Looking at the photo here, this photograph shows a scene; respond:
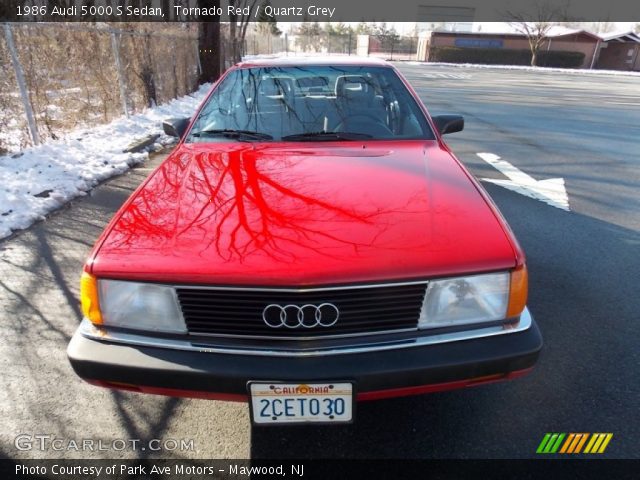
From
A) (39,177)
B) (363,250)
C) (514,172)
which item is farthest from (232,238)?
(514,172)

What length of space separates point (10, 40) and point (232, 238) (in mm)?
5904

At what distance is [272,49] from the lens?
43625 millimetres

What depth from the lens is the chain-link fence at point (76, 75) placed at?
5.72m

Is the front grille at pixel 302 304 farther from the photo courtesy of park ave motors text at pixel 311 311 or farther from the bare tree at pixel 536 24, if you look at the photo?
the bare tree at pixel 536 24

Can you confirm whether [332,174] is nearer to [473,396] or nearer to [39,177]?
[473,396]

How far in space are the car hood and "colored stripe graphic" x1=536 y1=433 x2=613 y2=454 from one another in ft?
2.92

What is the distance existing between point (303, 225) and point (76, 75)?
298 inches

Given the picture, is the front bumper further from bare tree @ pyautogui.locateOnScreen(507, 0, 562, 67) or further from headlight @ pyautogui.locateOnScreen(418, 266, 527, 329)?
bare tree @ pyautogui.locateOnScreen(507, 0, 562, 67)

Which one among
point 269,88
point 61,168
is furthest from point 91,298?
point 61,168

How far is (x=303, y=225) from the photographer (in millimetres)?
1646

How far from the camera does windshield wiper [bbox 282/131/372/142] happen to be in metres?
2.59

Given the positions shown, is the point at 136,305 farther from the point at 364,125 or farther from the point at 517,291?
the point at 364,125

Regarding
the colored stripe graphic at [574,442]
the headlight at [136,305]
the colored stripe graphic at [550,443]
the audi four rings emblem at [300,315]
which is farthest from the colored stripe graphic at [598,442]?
the headlight at [136,305]

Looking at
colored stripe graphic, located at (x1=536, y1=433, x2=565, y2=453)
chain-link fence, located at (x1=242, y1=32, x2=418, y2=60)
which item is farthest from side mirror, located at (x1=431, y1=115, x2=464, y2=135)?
chain-link fence, located at (x1=242, y1=32, x2=418, y2=60)
